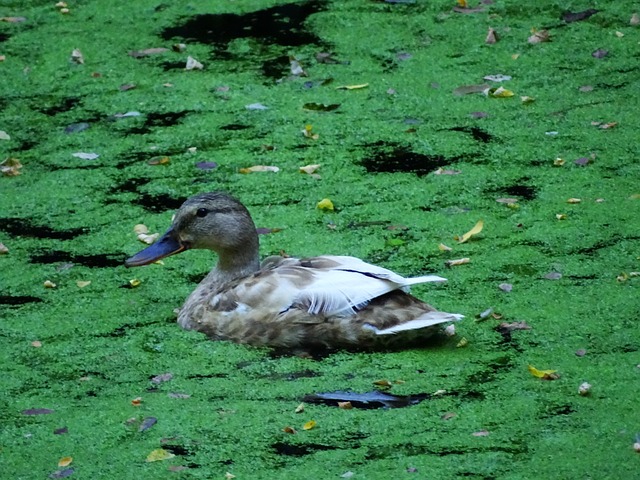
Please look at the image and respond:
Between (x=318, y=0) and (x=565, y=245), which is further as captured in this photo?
(x=318, y=0)

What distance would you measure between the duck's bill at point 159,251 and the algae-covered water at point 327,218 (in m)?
0.22

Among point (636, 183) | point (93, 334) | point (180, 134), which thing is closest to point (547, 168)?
point (636, 183)

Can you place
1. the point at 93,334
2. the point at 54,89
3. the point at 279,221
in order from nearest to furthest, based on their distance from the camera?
the point at 93,334 → the point at 279,221 → the point at 54,89

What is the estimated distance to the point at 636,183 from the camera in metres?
6.46

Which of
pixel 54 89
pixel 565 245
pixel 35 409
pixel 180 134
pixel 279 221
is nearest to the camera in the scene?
pixel 35 409

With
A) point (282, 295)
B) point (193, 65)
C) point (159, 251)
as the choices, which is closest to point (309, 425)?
point (282, 295)

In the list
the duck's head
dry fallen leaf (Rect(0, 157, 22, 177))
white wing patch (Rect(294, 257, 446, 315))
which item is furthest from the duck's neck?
dry fallen leaf (Rect(0, 157, 22, 177))

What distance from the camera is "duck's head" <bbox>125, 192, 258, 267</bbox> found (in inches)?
215

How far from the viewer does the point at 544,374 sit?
4.60m

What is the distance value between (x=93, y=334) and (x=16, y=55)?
159 inches

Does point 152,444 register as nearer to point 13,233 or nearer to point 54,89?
point 13,233

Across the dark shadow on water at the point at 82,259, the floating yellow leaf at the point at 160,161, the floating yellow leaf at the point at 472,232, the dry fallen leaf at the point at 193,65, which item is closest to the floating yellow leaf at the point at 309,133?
the floating yellow leaf at the point at 160,161

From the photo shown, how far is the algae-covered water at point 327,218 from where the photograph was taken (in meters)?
4.27

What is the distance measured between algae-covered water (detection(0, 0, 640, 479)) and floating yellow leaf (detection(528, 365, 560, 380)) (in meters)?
0.02
